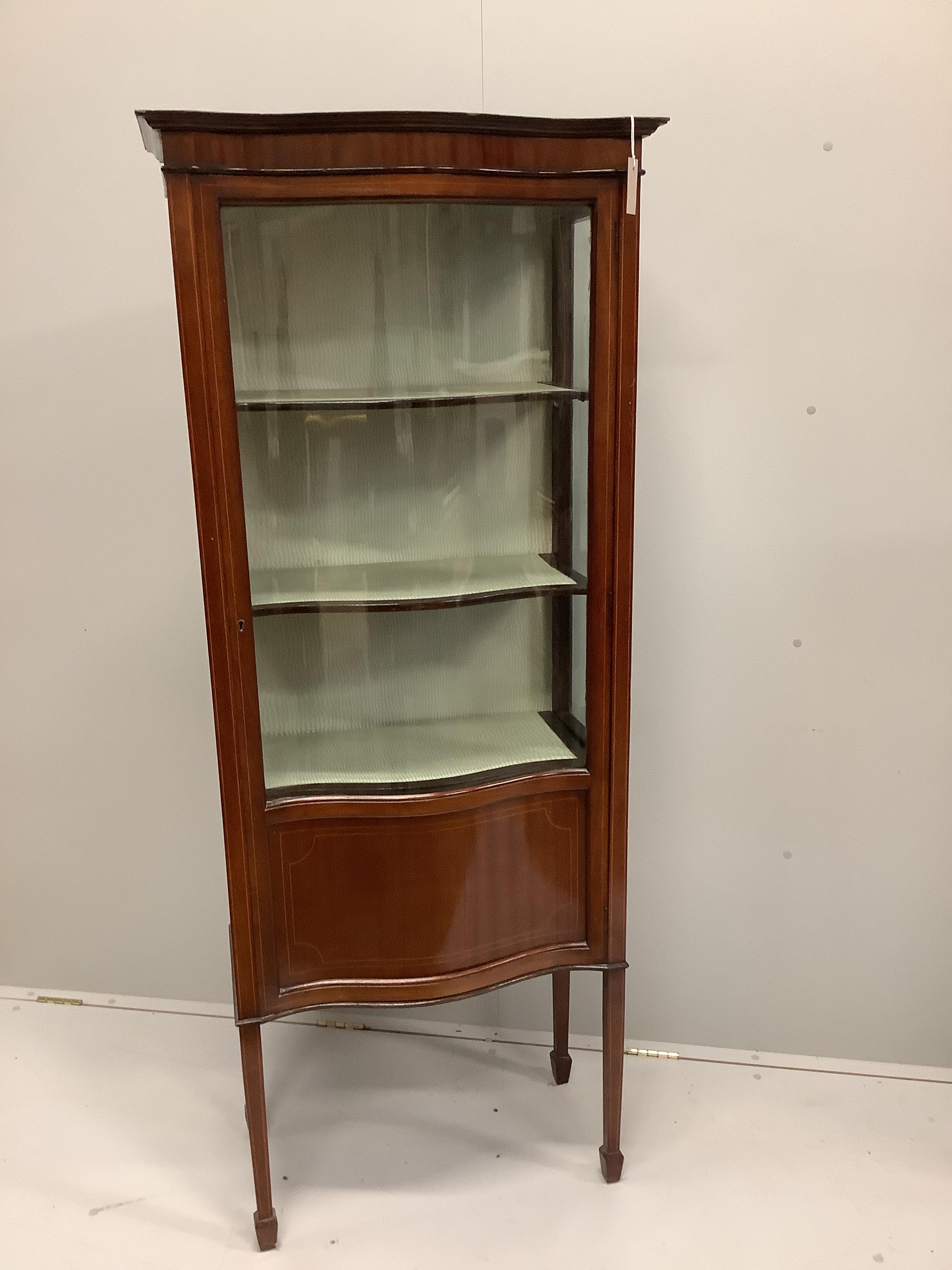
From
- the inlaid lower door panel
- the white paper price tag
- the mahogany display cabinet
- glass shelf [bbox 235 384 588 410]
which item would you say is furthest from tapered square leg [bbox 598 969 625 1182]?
the white paper price tag

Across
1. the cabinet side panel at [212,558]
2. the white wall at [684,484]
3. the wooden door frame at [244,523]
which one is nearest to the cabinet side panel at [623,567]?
the wooden door frame at [244,523]

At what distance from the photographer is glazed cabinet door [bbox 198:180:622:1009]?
1440 mm

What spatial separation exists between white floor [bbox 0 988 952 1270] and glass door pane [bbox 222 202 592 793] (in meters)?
0.76

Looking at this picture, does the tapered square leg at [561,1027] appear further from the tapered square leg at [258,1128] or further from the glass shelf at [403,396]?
the glass shelf at [403,396]

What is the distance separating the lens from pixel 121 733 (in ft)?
6.99

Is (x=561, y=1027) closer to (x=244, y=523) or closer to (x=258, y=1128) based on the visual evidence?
(x=258, y=1128)

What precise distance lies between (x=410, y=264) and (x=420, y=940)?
100 centimetres

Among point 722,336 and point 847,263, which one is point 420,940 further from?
point 847,263

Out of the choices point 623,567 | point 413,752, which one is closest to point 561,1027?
point 413,752

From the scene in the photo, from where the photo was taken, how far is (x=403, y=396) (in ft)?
4.88

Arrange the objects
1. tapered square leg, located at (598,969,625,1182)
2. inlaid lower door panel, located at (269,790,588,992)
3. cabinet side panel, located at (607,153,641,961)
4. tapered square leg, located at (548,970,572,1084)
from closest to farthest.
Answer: cabinet side panel, located at (607,153,641,961), inlaid lower door panel, located at (269,790,588,992), tapered square leg, located at (598,969,625,1182), tapered square leg, located at (548,970,572,1084)

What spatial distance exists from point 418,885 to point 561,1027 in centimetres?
62

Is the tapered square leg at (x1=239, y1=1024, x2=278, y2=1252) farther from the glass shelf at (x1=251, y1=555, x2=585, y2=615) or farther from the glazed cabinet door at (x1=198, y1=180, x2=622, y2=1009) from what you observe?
the glass shelf at (x1=251, y1=555, x2=585, y2=615)

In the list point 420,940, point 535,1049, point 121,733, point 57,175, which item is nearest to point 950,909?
point 535,1049
